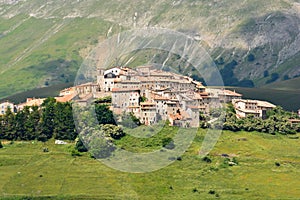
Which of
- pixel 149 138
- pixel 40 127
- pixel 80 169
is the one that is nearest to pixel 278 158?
pixel 149 138

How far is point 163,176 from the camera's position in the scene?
363ft

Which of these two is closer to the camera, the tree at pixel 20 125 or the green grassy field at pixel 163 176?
the green grassy field at pixel 163 176

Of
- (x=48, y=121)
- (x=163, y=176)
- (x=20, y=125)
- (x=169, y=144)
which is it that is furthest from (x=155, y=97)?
(x=20, y=125)

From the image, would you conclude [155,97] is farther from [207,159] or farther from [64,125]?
[207,159]

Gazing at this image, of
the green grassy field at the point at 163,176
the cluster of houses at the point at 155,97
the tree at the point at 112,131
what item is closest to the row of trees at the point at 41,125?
the cluster of houses at the point at 155,97

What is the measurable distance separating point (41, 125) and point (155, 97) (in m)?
23.2

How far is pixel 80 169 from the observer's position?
366 feet

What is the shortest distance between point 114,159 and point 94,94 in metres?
27.0

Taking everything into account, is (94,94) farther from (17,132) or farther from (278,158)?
(278,158)

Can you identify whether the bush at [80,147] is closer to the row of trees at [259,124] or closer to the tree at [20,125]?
the tree at [20,125]

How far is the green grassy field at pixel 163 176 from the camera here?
4072 inches

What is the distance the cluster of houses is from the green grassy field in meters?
7.09

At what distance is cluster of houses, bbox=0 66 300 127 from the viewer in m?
129

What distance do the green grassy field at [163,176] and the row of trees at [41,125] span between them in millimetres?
5230
